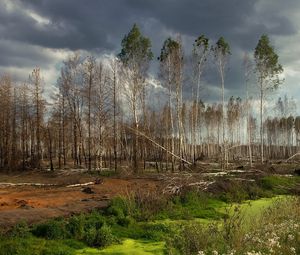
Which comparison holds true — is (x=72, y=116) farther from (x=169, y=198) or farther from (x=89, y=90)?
(x=169, y=198)

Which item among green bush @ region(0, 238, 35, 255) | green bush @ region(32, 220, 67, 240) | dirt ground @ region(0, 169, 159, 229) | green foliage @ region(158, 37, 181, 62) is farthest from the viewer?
green foliage @ region(158, 37, 181, 62)

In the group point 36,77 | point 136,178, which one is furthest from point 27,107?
point 136,178

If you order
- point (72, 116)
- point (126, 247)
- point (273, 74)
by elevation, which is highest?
point (273, 74)

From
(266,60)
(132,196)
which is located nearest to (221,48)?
(266,60)

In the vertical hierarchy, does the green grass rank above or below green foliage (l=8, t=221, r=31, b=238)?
below

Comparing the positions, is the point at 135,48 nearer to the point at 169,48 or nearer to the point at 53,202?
the point at 169,48

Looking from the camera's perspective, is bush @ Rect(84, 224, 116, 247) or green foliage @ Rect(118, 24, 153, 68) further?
green foliage @ Rect(118, 24, 153, 68)

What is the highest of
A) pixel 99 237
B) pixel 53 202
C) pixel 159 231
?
pixel 53 202

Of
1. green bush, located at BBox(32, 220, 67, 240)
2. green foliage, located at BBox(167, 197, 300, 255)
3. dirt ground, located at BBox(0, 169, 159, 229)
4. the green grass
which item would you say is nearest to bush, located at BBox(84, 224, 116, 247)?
the green grass

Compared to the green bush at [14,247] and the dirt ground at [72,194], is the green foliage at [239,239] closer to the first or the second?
the green bush at [14,247]

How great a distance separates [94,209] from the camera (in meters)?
16.8

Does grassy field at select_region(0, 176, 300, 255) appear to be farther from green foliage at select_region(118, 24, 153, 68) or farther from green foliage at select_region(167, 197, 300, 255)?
green foliage at select_region(118, 24, 153, 68)

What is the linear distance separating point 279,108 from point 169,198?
68717mm

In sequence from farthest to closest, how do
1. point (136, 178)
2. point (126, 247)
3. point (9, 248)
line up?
point (136, 178) → point (126, 247) → point (9, 248)
